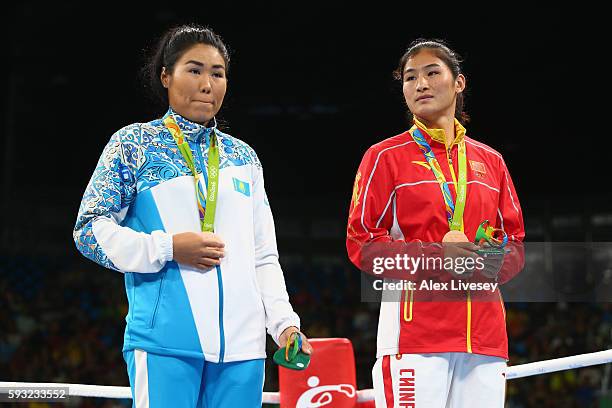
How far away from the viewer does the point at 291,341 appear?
2.02 meters

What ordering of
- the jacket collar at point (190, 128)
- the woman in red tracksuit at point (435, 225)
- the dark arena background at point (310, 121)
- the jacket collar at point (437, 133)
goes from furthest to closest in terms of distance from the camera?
1. the dark arena background at point (310, 121)
2. the jacket collar at point (437, 133)
3. the woman in red tracksuit at point (435, 225)
4. the jacket collar at point (190, 128)

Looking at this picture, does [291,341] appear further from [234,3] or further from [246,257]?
[234,3]

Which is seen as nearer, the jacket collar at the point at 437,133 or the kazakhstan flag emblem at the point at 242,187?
the kazakhstan flag emblem at the point at 242,187

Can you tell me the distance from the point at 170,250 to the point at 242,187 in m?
0.30

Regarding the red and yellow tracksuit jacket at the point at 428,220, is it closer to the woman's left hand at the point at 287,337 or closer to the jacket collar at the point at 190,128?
the woman's left hand at the point at 287,337

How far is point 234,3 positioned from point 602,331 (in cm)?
626

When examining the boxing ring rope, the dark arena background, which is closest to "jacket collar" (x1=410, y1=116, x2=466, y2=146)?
the boxing ring rope

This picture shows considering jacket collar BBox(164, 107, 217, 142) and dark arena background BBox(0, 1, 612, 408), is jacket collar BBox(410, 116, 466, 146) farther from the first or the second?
dark arena background BBox(0, 1, 612, 408)

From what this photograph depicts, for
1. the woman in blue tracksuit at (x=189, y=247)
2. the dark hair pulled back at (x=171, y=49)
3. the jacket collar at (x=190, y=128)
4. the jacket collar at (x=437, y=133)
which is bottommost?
the woman in blue tracksuit at (x=189, y=247)

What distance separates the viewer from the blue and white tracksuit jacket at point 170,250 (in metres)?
1.90

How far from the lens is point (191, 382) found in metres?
1.89

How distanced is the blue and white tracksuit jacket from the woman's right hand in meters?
0.02

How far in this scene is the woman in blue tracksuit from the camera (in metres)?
1.90

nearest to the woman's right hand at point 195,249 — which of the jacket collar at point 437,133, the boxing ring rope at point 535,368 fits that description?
the jacket collar at point 437,133
